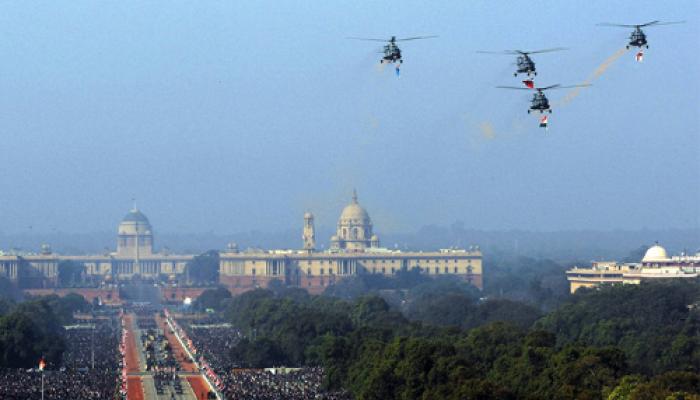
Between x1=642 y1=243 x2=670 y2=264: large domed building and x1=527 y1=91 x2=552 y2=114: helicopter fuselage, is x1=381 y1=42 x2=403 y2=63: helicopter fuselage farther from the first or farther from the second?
x1=642 y1=243 x2=670 y2=264: large domed building

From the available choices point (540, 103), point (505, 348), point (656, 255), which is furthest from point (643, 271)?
point (540, 103)

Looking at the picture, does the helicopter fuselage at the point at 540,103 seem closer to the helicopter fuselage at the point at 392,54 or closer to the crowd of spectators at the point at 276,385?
the helicopter fuselage at the point at 392,54

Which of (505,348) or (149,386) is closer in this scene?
(505,348)

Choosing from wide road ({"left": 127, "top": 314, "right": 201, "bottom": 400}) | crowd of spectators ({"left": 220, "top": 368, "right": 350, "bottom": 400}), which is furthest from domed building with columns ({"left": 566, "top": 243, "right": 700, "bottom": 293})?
crowd of spectators ({"left": 220, "top": 368, "right": 350, "bottom": 400})

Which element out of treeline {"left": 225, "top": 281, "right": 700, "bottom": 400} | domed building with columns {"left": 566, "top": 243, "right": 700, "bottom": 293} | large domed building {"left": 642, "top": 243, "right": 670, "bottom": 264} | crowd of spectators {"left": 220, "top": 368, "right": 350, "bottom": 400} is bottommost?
crowd of spectators {"left": 220, "top": 368, "right": 350, "bottom": 400}

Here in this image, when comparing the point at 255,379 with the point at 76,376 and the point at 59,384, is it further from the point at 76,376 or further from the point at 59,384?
the point at 59,384
